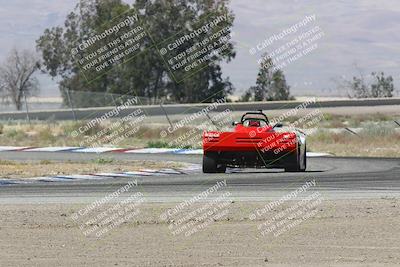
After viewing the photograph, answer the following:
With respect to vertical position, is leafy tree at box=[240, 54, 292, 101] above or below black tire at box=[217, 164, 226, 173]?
below

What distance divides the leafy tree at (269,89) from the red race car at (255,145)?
45.3 metres

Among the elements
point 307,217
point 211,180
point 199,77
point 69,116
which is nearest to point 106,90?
point 199,77

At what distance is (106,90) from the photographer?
65125 millimetres

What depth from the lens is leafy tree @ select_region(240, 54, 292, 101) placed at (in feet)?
217

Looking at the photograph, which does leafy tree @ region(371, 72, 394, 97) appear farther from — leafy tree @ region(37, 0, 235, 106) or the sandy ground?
the sandy ground

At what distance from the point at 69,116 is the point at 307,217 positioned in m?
39.8

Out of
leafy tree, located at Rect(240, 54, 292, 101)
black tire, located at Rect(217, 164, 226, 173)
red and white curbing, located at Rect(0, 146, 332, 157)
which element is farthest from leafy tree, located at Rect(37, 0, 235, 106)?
black tire, located at Rect(217, 164, 226, 173)

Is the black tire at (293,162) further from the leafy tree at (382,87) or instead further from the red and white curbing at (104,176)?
the leafy tree at (382,87)

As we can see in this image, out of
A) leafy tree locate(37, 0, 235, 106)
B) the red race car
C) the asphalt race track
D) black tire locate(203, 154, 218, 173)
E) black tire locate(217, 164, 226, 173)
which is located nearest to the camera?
the asphalt race track

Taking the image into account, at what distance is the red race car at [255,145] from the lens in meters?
18.7

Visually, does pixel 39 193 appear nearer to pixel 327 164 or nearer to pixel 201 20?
pixel 327 164

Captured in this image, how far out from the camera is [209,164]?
1966 cm

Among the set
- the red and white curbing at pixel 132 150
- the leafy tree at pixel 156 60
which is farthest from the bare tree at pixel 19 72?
the red and white curbing at pixel 132 150

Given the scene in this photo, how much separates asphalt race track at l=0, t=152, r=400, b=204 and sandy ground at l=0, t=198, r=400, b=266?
1970 millimetres
